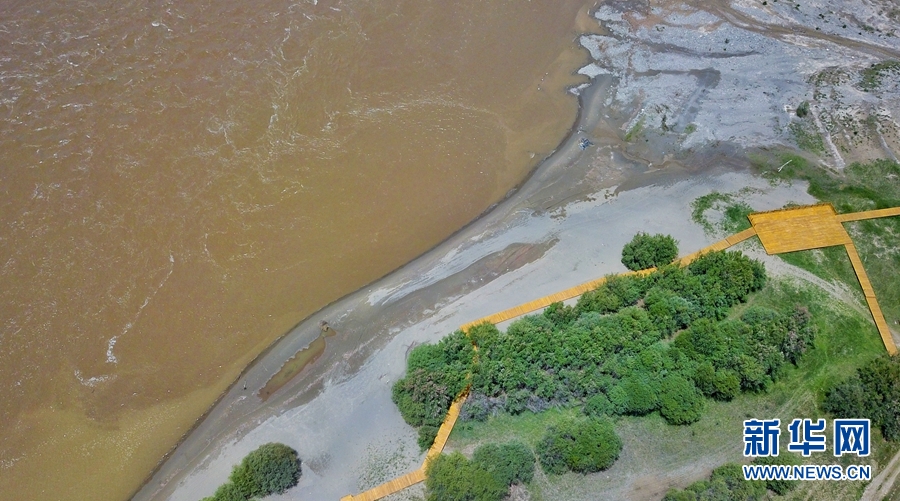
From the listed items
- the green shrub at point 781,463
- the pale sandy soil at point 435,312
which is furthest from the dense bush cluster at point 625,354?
the green shrub at point 781,463

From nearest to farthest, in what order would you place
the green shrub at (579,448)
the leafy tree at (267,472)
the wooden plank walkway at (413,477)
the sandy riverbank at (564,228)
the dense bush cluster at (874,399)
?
the leafy tree at (267,472) < the wooden plank walkway at (413,477) < the green shrub at (579,448) < the sandy riverbank at (564,228) < the dense bush cluster at (874,399)

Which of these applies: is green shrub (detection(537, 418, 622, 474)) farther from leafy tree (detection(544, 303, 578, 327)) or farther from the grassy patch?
the grassy patch

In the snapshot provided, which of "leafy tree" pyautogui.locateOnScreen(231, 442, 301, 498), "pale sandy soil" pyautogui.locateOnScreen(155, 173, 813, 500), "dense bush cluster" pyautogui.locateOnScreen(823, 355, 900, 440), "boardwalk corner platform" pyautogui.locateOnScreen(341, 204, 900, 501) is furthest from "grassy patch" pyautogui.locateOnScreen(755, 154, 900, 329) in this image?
"leafy tree" pyautogui.locateOnScreen(231, 442, 301, 498)

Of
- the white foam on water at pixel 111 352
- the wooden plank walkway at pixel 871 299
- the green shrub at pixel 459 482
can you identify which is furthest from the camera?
the wooden plank walkway at pixel 871 299

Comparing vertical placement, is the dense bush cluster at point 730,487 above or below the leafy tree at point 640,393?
below

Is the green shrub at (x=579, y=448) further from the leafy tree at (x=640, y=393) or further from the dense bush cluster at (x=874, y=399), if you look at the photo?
the dense bush cluster at (x=874, y=399)

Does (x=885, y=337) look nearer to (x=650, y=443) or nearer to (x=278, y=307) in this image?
(x=650, y=443)
